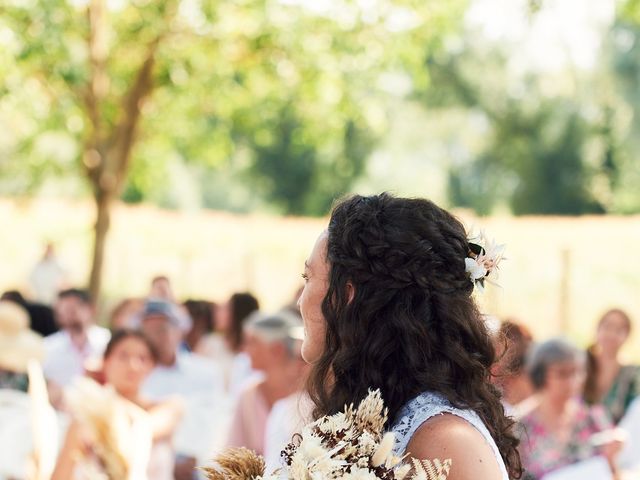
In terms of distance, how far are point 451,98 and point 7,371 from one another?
4255 cm

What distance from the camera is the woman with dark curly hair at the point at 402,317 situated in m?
2.21

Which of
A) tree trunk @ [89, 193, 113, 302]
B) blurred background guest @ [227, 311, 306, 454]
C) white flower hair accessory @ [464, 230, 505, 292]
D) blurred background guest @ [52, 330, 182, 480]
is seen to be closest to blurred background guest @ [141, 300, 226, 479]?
blurred background guest @ [52, 330, 182, 480]

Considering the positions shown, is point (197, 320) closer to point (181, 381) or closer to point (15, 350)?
point (181, 381)

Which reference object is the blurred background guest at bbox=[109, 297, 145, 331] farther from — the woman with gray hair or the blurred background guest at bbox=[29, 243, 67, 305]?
the blurred background guest at bbox=[29, 243, 67, 305]

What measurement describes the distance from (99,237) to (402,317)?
1248 cm

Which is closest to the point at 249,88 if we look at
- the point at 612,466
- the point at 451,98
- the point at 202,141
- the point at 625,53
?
the point at 202,141

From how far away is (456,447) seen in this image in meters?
2.04

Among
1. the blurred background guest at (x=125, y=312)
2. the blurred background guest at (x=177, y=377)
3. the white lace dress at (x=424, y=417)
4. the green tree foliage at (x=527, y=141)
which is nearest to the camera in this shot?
the white lace dress at (x=424, y=417)

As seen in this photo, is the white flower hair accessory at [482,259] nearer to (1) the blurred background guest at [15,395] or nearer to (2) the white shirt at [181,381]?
(1) the blurred background guest at [15,395]

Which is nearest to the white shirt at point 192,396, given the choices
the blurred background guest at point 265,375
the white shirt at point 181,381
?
the white shirt at point 181,381

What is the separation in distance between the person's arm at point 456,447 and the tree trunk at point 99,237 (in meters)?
12.3

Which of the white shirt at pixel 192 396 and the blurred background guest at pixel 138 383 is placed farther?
the white shirt at pixel 192 396

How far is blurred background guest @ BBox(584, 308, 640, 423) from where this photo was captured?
25.7ft

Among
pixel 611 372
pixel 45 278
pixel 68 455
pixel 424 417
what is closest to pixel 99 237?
pixel 45 278
